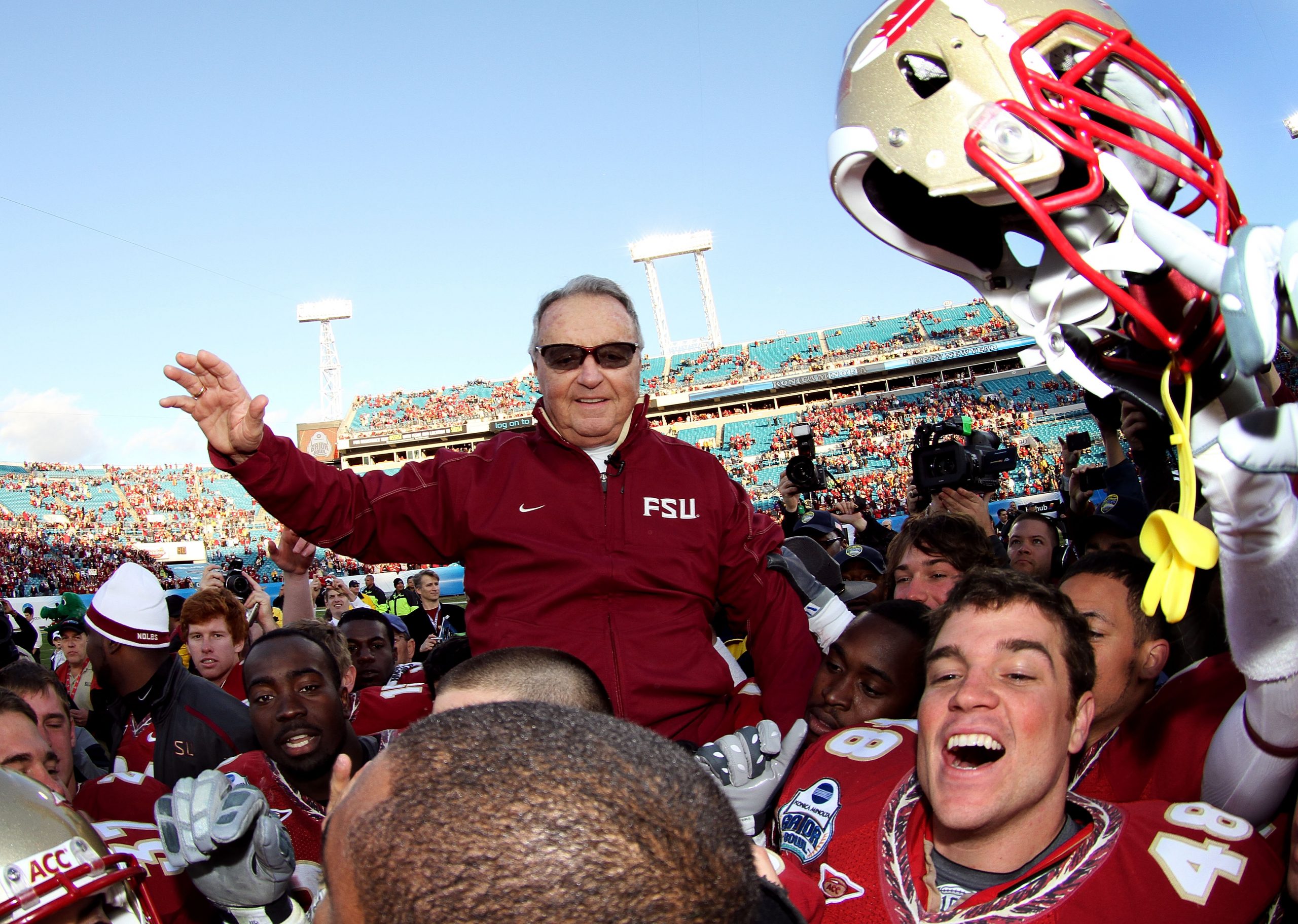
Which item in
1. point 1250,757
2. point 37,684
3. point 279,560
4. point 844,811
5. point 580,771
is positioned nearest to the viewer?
point 580,771

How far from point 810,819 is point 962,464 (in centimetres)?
318

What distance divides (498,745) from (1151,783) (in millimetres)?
1795

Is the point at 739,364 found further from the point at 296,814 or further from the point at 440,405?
the point at 296,814

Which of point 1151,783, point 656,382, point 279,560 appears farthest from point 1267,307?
point 656,382

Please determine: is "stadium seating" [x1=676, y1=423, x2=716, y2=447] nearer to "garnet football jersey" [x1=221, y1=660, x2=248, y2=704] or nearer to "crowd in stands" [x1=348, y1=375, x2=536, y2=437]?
"crowd in stands" [x1=348, y1=375, x2=536, y2=437]

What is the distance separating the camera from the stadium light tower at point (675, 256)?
46.1m

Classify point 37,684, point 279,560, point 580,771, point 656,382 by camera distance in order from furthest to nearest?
point 656,382
point 279,560
point 37,684
point 580,771

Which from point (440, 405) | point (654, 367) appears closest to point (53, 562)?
point (440, 405)

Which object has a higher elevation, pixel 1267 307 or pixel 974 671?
pixel 1267 307

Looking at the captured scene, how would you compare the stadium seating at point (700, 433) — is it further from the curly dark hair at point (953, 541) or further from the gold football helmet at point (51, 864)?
the gold football helmet at point (51, 864)

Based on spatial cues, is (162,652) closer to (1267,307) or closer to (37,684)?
(37,684)

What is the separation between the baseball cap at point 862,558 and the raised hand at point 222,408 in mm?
4004

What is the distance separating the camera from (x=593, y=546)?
2354mm

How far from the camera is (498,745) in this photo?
0.76 meters
